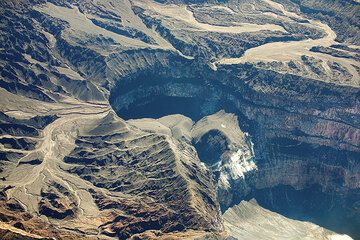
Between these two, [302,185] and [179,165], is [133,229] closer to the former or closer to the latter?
[179,165]

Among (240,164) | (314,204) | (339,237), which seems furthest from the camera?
(314,204)

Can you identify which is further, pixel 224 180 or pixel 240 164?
pixel 240 164

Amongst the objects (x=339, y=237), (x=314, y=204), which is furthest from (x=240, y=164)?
(x=339, y=237)

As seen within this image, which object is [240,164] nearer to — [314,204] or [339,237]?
[314,204]

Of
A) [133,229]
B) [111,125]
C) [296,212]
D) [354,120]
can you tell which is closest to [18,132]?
[111,125]

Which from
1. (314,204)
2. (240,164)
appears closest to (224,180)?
(240,164)

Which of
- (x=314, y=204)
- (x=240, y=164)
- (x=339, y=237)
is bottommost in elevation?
(x=314, y=204)

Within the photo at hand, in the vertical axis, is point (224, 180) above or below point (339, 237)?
below

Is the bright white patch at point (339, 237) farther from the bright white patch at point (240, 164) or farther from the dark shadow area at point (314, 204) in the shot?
the bright white patch at point (240, 164)

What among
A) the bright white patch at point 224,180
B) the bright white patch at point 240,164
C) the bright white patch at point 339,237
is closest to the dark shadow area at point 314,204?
the bright white patch at point 339,237

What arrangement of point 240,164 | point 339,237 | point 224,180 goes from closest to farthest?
point 339,237, point 224,180, point 240,164
